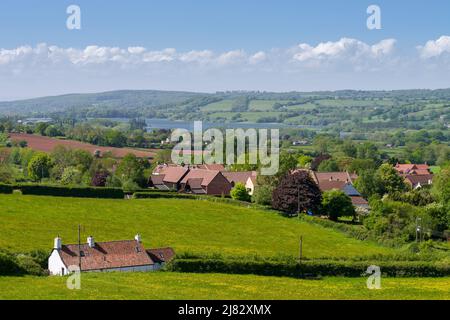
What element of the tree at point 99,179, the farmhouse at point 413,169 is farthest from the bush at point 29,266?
the farmhouse at point 413,169

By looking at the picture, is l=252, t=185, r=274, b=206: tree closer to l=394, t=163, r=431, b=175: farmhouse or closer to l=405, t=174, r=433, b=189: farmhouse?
l=405, t=174, r=433, b=189: farmhouse

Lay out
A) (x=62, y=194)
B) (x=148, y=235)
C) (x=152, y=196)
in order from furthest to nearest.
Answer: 1. (x=152, y=196)
2. (x=62, y=194)
3. (x=148, y=235)

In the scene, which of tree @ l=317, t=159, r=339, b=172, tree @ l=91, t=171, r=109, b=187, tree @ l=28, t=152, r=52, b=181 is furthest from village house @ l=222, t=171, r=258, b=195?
tree @ l=317, t=159, r=339, b=172

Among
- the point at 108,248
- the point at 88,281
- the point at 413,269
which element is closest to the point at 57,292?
the point at 88,281

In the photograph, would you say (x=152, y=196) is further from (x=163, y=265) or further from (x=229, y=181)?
(x=163, y=265)

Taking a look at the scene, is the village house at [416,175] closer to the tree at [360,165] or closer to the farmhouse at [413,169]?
the farmhouse at [413,169]
